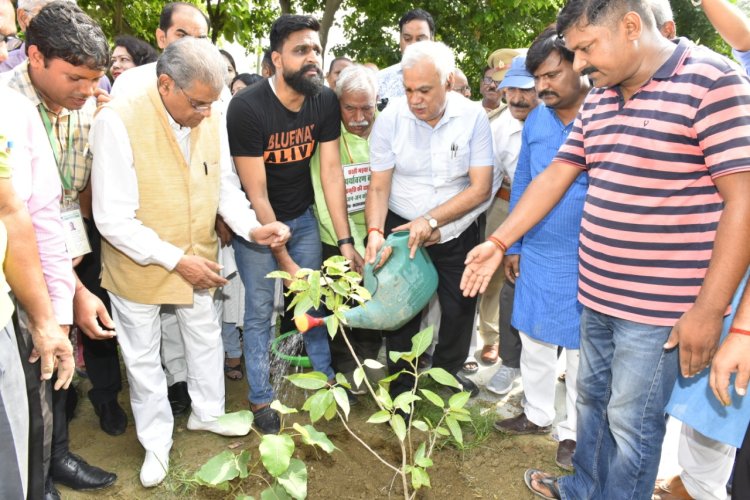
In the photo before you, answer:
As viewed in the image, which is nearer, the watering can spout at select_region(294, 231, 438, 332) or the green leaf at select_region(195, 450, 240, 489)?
the green leaf at select_region(195, 450, 240, 489)

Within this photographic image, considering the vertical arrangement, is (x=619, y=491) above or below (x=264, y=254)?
below

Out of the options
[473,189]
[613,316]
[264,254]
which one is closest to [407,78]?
[473,189]

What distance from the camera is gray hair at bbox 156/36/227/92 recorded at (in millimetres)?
2289

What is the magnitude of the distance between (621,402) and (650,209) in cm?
67

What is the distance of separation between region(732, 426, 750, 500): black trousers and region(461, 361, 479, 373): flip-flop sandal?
193 centimetres

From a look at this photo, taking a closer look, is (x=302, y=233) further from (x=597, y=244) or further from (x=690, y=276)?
(x=690, y=276)

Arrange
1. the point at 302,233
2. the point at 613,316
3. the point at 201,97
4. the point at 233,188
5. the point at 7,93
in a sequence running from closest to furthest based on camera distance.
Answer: the point at 7,93
the point at 613,316
the point at 201,97
the point at 233,188
the point at 302,233

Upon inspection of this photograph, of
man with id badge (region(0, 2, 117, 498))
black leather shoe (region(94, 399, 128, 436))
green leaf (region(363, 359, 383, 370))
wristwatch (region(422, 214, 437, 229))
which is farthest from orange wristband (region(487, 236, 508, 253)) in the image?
black leather shoe (region(94, 399, 128, 436))

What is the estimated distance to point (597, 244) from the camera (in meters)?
1.93

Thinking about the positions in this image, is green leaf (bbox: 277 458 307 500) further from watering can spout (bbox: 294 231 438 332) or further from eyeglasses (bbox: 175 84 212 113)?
eyeglasses (bbox: 175 84 212 113)

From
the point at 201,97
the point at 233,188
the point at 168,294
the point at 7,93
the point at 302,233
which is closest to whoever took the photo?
the point at 7,93

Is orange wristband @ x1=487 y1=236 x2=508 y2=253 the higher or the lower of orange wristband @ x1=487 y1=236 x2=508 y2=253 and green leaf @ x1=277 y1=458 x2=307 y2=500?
the higher

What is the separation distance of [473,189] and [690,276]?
4.07 feet

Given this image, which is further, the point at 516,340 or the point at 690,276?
the point at 516,340
